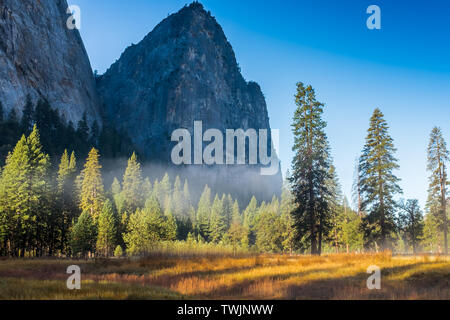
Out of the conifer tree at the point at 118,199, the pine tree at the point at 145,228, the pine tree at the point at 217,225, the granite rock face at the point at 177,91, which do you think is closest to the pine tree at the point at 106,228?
the pine tree at the point at 145,228

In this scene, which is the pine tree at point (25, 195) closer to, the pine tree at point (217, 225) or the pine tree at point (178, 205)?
the pine tree at point (178, 205)

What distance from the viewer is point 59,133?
74562 millimetres

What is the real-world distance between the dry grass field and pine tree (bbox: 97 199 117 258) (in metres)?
27.0

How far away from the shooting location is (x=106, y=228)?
44594 mm

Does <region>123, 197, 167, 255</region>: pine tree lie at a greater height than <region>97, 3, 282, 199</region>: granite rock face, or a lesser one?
lesser

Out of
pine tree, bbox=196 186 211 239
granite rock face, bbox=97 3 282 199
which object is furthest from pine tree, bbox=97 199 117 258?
granite rock face, bbox=97 3 282 199

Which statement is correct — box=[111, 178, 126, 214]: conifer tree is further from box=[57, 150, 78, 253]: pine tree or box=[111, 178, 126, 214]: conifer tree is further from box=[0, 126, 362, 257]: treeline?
box=[57, 150, 78, 253]: pine tree

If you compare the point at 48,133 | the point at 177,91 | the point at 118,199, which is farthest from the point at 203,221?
the point at 177,91

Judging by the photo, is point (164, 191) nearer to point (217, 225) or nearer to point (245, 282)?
point (217, 225)

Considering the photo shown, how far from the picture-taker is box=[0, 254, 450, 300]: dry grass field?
361 inches

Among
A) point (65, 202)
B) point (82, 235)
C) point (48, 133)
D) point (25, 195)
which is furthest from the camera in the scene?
point (48, 133)

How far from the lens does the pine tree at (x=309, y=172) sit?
86.7 ft

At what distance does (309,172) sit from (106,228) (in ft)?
104

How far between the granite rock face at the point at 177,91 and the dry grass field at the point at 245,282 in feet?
384
